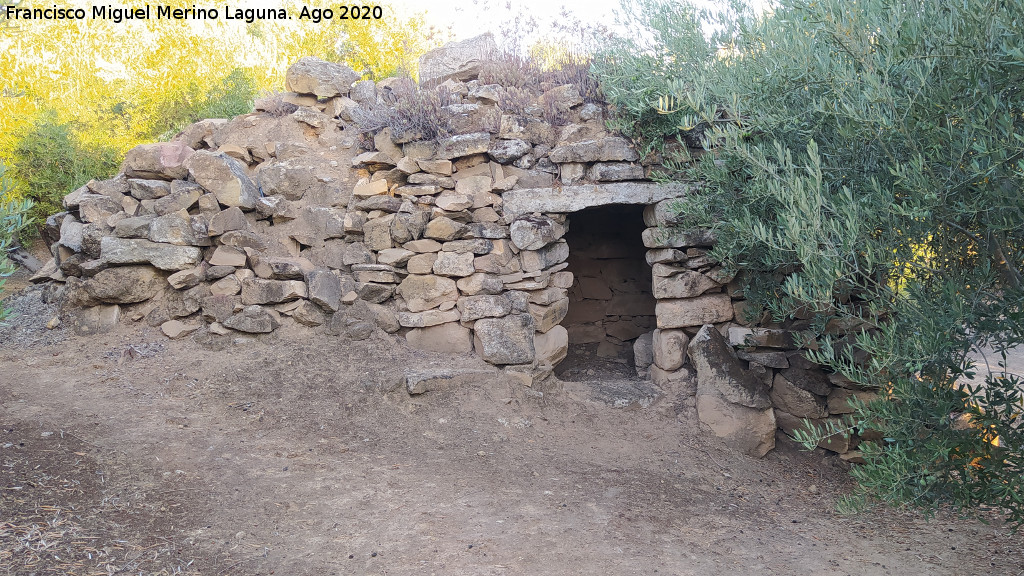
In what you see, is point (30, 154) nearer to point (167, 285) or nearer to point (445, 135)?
point (167, 285)

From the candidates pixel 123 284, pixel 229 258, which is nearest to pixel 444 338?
pixel 229 258

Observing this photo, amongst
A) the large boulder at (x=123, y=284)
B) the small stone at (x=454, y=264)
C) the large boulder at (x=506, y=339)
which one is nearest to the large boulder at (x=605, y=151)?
the small stone at (x=454, y=264)

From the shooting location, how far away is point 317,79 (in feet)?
23.9

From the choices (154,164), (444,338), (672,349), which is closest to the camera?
(444,338)

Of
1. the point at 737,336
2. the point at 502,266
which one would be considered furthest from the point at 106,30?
the point at 737,336

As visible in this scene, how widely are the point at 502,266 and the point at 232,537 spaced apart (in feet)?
10.9

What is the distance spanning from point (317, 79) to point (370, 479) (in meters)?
4.75

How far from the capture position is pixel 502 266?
6.15m

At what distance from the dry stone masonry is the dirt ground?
0.96 feet

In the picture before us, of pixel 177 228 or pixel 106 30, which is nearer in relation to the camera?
pixel 177 228

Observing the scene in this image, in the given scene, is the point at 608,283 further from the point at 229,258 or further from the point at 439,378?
the point at 229,258

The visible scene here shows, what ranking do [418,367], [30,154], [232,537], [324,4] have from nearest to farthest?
[232,537]
[418,367]
[30,154]
[324,4]

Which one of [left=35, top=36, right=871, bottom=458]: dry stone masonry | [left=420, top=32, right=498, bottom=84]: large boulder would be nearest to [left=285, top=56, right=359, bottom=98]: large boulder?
[left=420, top=32, right=498, bottom=84]: large boulder

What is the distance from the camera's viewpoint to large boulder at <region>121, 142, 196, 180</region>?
659 centimetres
